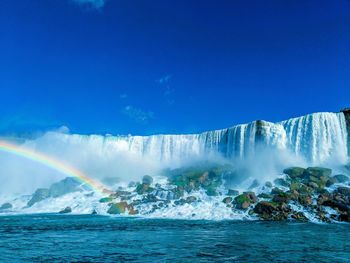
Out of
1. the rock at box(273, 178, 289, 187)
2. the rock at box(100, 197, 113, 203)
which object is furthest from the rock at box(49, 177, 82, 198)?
the rock at box(273, 178, 289, 187)

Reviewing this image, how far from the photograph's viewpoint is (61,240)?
18.4 meters

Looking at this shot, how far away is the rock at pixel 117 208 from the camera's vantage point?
39.7 meters

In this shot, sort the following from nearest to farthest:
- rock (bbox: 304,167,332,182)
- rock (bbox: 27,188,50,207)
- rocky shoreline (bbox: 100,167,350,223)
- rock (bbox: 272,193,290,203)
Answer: rocky shoreline (bbox: 100,167,350,223) → rock (bbox: 272,193,290,203) → rock (bbox: 304,167,332,182) → rock (bbox: 27,188,50,207)

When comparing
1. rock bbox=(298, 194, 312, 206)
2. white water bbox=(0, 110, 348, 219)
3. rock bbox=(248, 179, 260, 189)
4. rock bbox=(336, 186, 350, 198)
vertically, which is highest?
white water bbox=(0, 110, 348, 219)

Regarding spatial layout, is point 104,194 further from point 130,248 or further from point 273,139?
point 130,248

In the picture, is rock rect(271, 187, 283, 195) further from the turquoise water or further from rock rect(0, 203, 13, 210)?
rock rect(0, 203, 13, 210)

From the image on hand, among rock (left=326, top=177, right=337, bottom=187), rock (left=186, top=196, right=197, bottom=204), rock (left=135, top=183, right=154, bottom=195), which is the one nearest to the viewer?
rock (left=326, top=177, right=337, bottom=187)

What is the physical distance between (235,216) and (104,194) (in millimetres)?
22251

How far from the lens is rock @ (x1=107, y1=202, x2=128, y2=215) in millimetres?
39688

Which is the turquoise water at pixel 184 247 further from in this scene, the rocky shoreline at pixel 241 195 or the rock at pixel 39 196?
the rock at pixel 39 196

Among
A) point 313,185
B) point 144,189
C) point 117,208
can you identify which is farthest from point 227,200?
point 144,189

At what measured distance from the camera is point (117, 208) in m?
39.9

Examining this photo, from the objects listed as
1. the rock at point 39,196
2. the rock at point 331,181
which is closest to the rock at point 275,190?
the rock at point 331,181

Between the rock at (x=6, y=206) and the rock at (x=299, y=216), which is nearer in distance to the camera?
the rock at (x=299, y=216)
